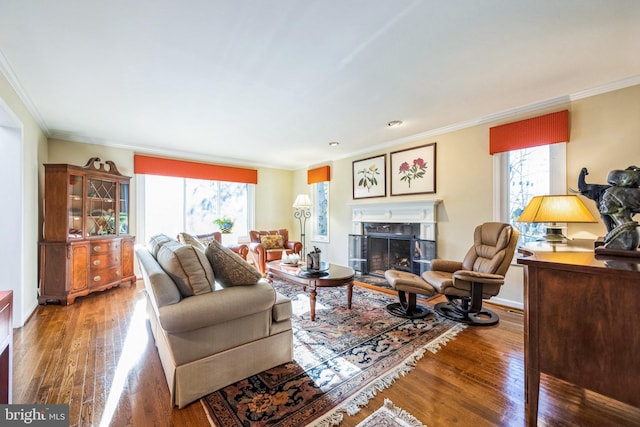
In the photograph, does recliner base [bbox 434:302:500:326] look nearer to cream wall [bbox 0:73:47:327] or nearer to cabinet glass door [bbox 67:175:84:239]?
cream wall [bbox 0:73:47:327]

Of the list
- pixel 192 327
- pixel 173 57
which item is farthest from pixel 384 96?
pixel 192 327

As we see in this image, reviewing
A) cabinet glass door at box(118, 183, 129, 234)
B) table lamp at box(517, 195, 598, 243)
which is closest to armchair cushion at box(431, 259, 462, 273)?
table lamp at box(517, 195, 598, 243)

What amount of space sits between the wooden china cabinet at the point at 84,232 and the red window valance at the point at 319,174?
3459mm

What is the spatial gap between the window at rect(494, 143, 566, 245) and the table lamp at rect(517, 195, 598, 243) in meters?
0.70

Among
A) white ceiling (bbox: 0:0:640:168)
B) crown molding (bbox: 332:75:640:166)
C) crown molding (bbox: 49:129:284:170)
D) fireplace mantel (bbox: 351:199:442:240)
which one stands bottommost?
fireplace mantel (bbox: 351:199:442:240)

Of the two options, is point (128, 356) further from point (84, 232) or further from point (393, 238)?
point (393, 238)

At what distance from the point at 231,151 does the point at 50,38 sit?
3181mm

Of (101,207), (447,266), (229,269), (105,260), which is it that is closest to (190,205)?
(101,207)

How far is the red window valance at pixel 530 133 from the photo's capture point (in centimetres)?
280

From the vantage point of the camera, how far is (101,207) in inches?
160

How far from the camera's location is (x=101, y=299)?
3582mm

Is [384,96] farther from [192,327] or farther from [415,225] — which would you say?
[192,327]

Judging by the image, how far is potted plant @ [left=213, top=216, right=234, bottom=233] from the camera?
5422 mm

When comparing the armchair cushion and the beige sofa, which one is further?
the armchair cushion
